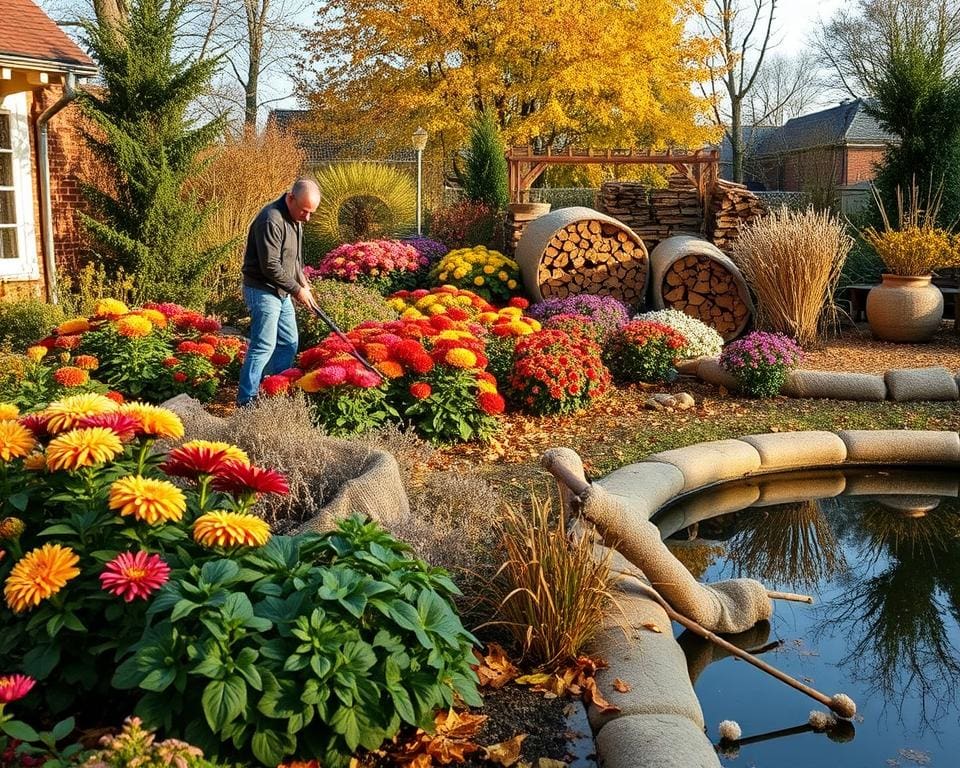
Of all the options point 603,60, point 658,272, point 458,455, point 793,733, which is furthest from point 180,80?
point 603,60

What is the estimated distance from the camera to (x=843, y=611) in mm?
4496

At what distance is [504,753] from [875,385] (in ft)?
20.5

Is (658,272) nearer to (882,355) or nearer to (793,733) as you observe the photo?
(882,355)

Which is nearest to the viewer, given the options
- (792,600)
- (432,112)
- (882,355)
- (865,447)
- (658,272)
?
(792,600)

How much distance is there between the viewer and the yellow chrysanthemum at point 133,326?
6.64 metres

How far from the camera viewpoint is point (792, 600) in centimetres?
442

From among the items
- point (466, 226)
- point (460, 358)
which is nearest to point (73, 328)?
point (460, 358)

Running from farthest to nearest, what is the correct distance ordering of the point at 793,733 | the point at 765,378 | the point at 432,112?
the point at 432,112 < the point at 765,378 < the point at 793,733

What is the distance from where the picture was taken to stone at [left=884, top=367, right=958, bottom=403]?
7.92 metres

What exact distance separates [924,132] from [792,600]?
1047cm

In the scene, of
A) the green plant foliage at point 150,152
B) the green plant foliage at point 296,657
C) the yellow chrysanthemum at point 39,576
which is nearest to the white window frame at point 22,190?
the green plant foliage at point 150,152

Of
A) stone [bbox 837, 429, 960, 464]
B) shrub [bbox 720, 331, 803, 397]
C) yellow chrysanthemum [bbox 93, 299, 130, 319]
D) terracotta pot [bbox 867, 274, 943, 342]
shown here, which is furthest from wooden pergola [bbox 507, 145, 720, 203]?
yellow chrysanthemum [bbox 93, 299, 130, 319]

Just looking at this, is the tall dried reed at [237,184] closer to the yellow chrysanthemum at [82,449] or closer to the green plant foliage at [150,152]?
the green plant foliage at [150,152]

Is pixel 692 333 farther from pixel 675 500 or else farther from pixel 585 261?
pixel 675 500
